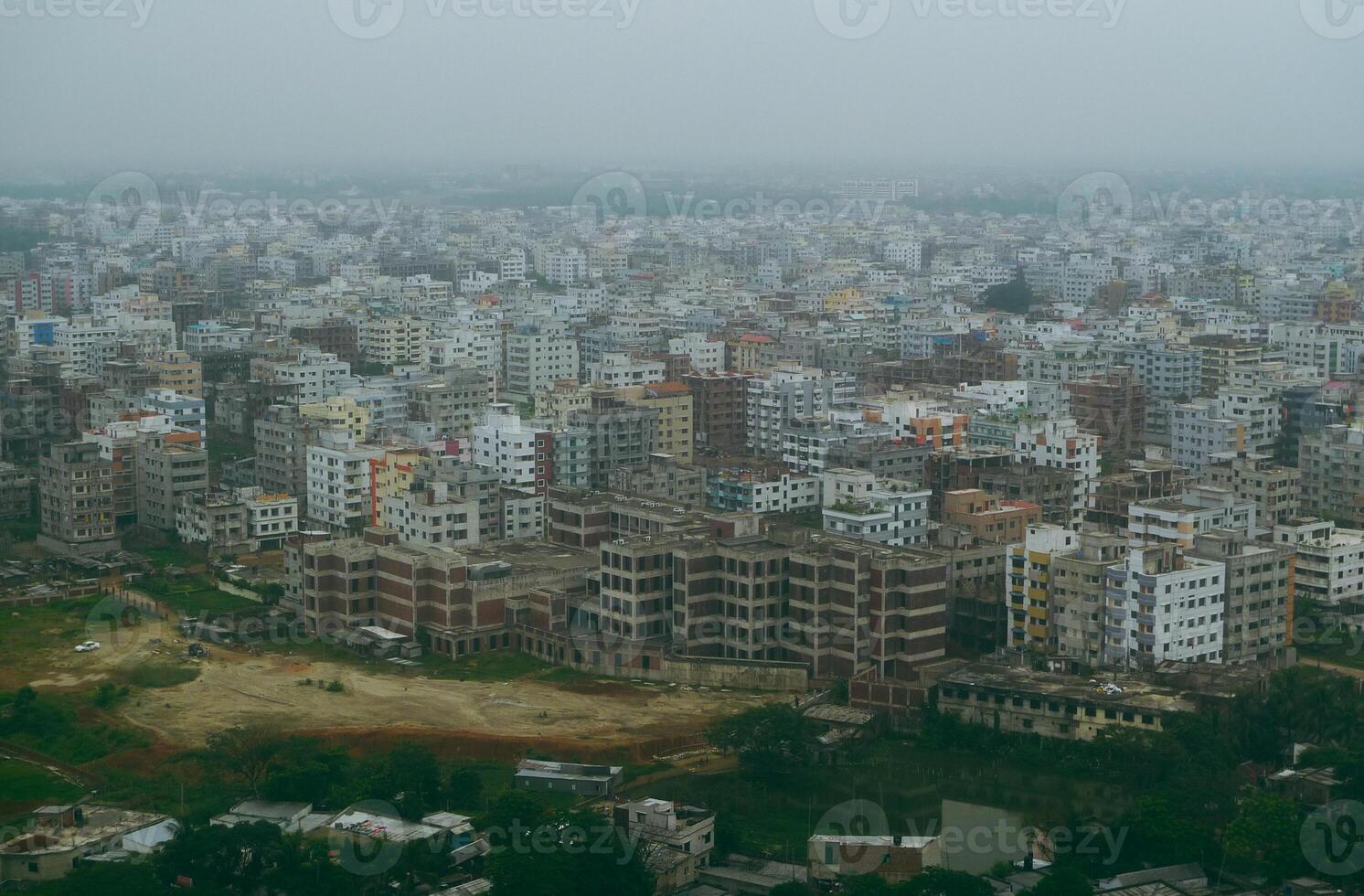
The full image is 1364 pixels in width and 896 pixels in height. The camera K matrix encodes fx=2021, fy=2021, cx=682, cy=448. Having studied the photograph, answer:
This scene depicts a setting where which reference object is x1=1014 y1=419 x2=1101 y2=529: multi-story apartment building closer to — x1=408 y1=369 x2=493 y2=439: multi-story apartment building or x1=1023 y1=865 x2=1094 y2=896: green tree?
x1=408 y1=369 x2=493 y2=439: multi-story apartment building

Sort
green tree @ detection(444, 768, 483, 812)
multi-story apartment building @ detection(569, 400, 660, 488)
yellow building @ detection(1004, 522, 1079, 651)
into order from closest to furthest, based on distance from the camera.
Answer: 1. green tree @ detection(444, 768, 483, 812)
2. yellow building @ detection(1004, 522, 1079, 651)
3. multi-story apartment building @ detection(569, 400, 660, 488)

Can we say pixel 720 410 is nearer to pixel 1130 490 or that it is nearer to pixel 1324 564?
pixel 1130 490

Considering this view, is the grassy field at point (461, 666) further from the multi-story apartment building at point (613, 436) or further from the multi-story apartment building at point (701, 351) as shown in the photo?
the multi-story apartment building at point (701, 351)

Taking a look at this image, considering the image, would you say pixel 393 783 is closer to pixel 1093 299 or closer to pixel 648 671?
pixel 648 671

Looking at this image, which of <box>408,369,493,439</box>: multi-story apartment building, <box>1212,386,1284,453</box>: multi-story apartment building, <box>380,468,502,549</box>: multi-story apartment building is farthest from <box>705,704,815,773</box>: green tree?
<box>408,369,493,439</box>: multi-story apartment building

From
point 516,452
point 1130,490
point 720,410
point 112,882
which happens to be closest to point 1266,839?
point 112,882

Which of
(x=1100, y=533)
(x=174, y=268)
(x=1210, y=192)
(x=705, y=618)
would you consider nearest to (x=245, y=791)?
(x=705, y=618)

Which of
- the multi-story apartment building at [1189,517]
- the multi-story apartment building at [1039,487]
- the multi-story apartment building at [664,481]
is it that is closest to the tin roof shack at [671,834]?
the multi-story apartment building at [1189,517]
